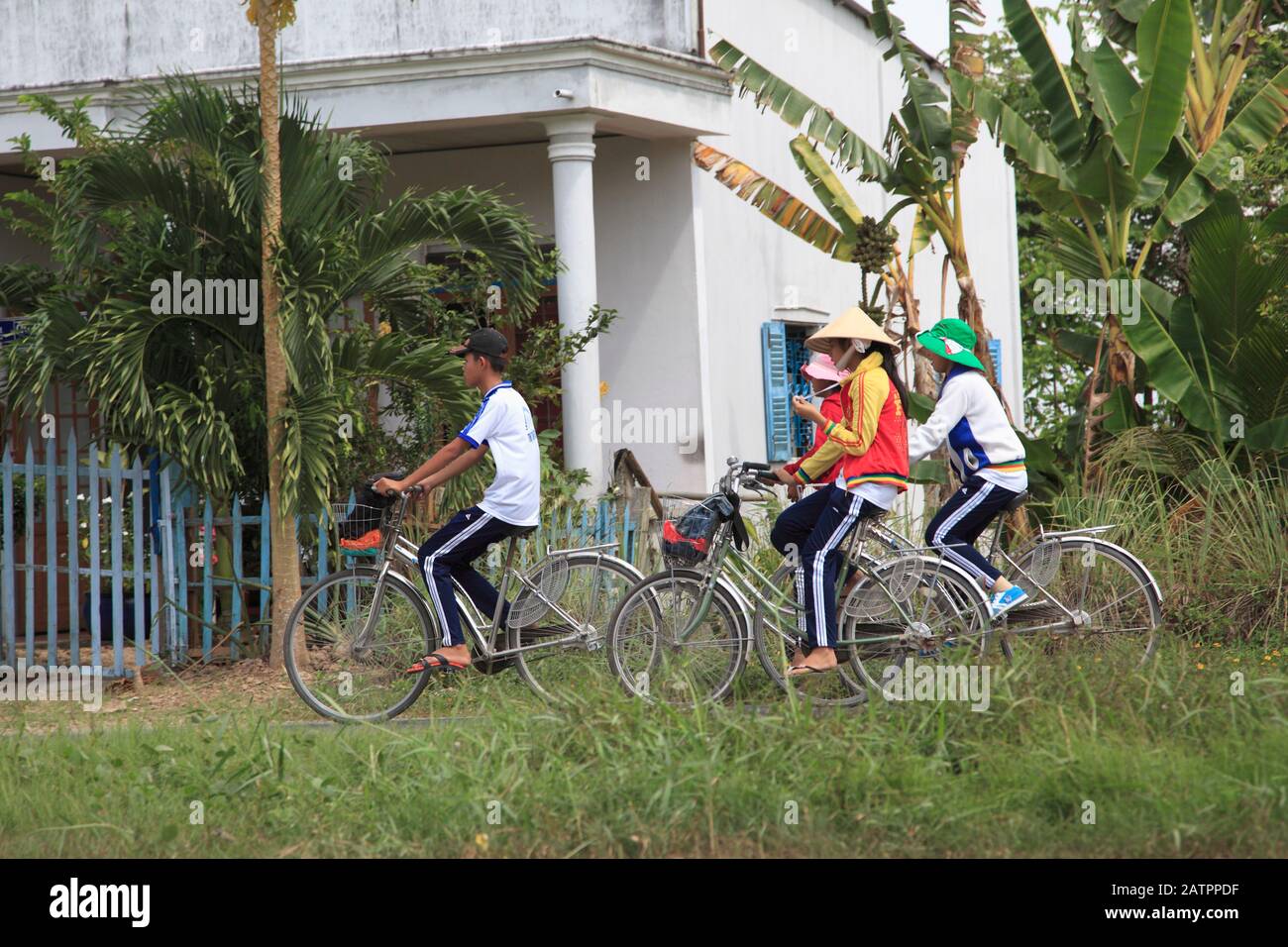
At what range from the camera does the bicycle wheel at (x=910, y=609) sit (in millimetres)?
7293

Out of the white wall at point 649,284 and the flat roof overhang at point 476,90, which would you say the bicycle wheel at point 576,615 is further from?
the white wall at point 649,284

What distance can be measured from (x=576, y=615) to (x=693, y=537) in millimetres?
808

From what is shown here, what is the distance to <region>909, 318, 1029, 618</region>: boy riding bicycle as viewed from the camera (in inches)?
297

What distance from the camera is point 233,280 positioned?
9.30 m

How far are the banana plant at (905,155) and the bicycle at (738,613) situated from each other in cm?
441

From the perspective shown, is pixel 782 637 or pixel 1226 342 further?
pixel 1226 342

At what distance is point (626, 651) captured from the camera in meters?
7.49

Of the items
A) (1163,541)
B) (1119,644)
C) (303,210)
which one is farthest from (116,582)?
(1163,541)

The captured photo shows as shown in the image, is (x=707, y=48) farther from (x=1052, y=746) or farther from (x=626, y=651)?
(x=1052, y=746)

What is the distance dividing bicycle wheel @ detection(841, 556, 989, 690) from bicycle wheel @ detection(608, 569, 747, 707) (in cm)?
55

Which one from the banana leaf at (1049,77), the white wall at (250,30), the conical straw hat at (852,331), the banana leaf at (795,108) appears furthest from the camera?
the white wall at (250,30)

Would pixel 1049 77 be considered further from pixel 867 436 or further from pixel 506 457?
pixel 506 457

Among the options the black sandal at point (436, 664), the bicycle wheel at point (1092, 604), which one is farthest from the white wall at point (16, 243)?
the bicycle wheel at point (1092, 604)

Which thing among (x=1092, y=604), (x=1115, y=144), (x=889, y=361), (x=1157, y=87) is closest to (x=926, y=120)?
(x=1115, y=144)
